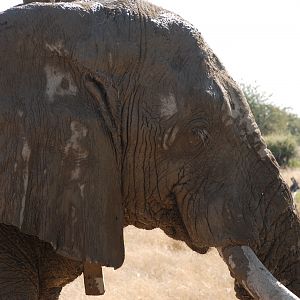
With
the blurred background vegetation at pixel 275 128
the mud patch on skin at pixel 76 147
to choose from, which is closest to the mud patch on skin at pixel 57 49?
the mud patch on skin at pixel 76 147

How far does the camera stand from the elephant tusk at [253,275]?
330 centimetres

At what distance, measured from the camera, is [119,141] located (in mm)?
3584

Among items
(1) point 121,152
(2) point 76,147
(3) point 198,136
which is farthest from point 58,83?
(3) point 198,136

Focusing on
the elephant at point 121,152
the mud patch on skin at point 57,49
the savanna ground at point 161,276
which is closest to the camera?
the elephant at point 121,152

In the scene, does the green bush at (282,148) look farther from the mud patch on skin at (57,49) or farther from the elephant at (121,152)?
the mud patch on skin at (57,49)

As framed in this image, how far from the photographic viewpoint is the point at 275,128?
41.5 m

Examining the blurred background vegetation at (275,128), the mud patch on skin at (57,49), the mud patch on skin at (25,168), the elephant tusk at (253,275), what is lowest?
the blurred background vegetation at (275,128)

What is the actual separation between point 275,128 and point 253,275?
126 ft

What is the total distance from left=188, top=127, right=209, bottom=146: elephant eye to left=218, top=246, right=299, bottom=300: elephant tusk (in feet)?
1.39

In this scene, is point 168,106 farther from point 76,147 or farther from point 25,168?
point 25,168

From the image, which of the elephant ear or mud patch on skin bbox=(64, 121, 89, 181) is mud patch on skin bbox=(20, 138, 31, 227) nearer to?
the elephant ear

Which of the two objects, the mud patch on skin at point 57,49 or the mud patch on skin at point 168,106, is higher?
the mud patch on skin at point 57,49

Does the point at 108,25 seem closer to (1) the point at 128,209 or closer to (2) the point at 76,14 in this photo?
(2) the point at 76,14

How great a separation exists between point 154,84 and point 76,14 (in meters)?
0.40
